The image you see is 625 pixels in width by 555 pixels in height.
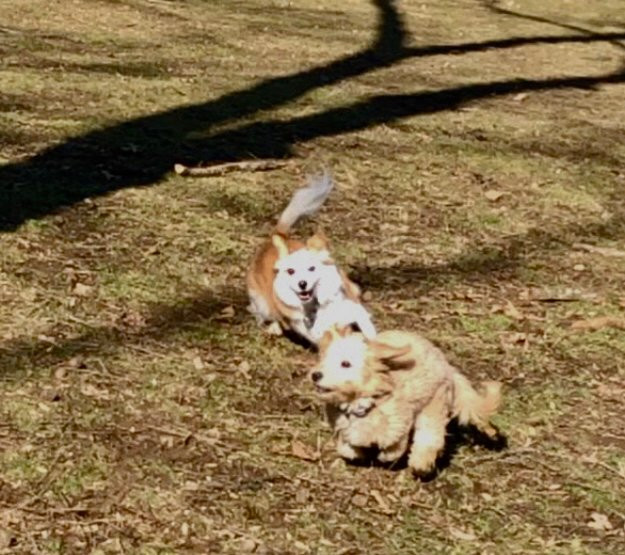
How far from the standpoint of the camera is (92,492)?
3.82 metres

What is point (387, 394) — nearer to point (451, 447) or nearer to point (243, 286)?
point (451, 447)

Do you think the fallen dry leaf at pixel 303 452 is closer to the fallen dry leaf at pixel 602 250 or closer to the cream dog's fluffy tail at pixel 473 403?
the cream dog's fluffy tail at pixel 473 403

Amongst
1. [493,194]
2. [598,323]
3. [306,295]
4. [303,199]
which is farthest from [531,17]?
[306,295]

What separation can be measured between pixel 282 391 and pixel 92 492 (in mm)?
970

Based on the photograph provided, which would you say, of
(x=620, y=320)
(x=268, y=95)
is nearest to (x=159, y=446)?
(x=620, y=320)

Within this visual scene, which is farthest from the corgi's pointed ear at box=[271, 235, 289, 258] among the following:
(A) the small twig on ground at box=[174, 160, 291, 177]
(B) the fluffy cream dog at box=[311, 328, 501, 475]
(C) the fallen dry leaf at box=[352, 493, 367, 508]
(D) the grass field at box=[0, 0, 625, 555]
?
(A) the small twig on ground at box=[174, 160, 291, 177]

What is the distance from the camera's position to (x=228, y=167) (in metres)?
A: 6.79

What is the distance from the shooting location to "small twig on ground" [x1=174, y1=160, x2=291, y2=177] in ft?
21.8

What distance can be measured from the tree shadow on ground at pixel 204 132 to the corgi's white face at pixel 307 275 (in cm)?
171

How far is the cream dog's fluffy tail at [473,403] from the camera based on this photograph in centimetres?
417

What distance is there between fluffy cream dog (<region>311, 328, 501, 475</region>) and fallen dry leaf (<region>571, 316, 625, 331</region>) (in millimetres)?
1499

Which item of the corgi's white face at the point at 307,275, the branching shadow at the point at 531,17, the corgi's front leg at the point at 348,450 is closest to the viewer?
the corgi's front leg at the point at 348,450

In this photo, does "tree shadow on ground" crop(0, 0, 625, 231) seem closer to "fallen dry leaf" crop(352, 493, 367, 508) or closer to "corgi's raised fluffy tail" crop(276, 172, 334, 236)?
"corgi's raised fluffy tail" crop(276, 172, 334, 236)

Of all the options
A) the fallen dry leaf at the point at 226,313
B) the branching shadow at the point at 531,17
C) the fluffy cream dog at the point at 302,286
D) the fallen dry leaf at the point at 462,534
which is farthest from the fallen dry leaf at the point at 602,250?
the branching shadow at the point at 531,17
